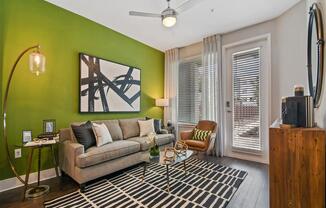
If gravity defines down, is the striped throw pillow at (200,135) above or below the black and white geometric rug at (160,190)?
above

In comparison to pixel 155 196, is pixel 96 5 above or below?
above

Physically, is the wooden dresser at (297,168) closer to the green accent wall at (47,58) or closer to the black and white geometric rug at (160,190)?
the black and white geometric rug at (160,190)

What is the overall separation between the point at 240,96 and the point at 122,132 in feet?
9.11

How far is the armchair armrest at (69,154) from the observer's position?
7.88 feet

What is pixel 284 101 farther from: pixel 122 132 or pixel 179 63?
pixel 179 63

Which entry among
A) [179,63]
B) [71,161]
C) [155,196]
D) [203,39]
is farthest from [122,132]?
[203,39]

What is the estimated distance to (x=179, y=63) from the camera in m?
5.05

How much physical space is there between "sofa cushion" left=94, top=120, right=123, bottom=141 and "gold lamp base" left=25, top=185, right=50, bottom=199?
1295 millimetres

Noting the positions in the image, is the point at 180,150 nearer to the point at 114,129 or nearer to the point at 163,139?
the point at 163,139

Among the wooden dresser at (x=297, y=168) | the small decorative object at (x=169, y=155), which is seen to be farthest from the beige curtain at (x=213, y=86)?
the wooden dresser at (x=297, y=168)

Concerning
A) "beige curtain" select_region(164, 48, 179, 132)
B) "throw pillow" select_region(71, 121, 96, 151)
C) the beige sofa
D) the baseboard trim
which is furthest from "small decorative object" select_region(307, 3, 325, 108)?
the baseboard trim

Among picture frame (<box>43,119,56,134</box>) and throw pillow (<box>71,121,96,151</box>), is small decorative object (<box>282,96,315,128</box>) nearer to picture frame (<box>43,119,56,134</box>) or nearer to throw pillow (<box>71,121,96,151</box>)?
throw pillow (<box>71,121,96,151</box>)

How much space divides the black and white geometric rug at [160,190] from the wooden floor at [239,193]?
0.33 ft

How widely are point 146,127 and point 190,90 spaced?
177 cm
